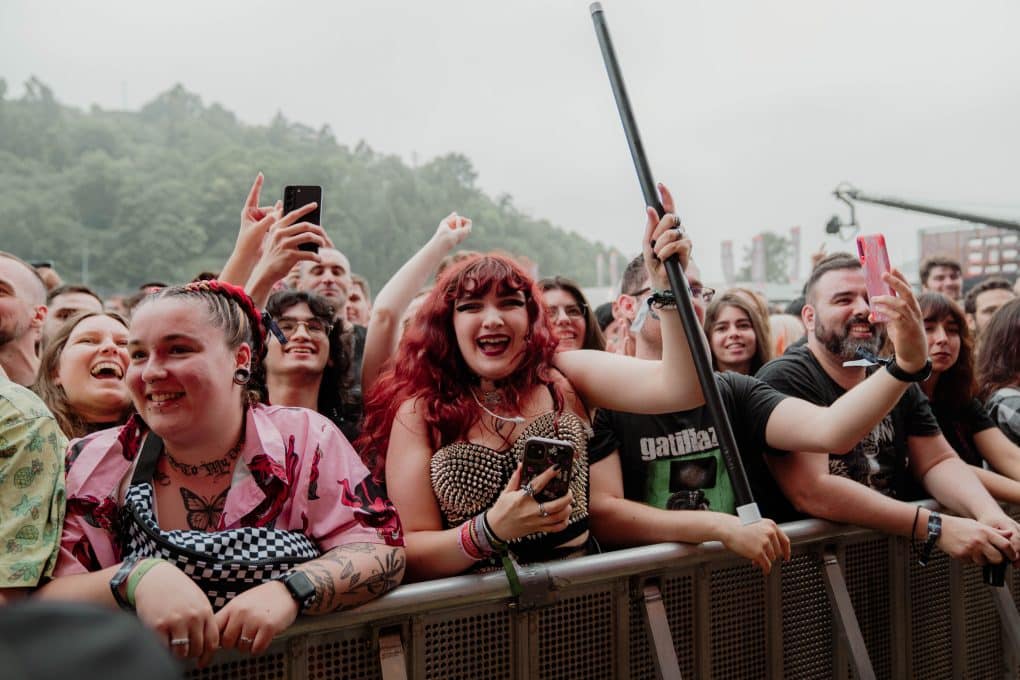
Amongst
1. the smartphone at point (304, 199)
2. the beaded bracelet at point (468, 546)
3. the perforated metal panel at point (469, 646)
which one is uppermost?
the smartphone at point (304, 199)

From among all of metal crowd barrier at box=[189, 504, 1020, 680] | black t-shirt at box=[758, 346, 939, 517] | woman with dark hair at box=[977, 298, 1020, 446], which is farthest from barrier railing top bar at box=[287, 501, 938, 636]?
woman with dark hair at box=[977, 298, 1020, 446]

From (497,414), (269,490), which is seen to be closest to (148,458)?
(269,490)

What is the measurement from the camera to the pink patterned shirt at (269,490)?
197 cm

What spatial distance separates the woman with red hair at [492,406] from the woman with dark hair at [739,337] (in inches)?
65.7

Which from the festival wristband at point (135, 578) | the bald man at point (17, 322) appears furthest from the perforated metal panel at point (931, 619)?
the bald man at point (17, 322)

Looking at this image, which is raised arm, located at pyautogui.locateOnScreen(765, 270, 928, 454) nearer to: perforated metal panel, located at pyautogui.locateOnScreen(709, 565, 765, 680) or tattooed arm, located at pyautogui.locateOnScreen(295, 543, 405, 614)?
perforated metal panel, located at pyautogui.locateOnScreen(709, 565, 765, 680)

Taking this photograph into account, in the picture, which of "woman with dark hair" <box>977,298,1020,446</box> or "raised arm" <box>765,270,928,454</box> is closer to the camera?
"raised arm" <box>765,270,928,454</box>

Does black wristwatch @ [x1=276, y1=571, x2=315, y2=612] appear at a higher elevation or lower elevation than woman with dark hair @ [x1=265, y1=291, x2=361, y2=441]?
lower

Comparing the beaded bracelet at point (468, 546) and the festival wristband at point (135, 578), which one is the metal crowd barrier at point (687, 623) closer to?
the beaded bracelet at point (468, 546)

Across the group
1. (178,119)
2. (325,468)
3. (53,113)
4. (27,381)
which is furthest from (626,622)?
(178,119)

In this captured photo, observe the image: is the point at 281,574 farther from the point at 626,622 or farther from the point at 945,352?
the point at 945,352

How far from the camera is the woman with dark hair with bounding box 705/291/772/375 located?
4.18 metres

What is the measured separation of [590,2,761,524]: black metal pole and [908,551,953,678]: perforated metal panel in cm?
100

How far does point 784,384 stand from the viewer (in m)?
3.14
